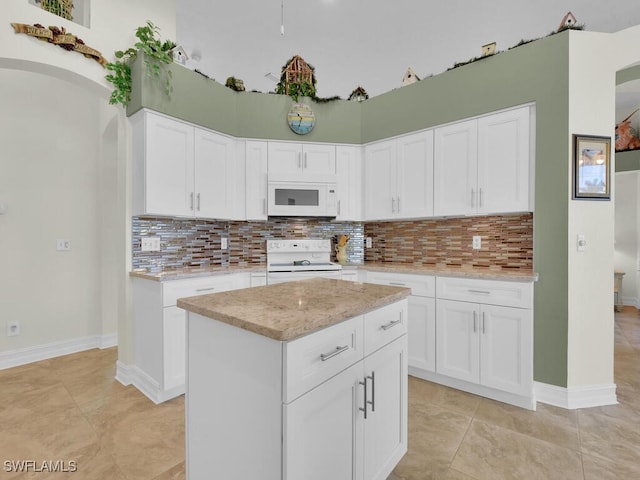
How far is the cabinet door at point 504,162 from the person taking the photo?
2.53 m

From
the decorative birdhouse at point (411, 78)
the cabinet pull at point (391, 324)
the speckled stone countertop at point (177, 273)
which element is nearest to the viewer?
the cabinet pull at point (391, 324)

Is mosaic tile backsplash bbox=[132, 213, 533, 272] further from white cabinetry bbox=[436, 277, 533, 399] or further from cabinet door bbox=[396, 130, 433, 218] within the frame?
white cabinetry bbox=[436, 277, 533, 399]

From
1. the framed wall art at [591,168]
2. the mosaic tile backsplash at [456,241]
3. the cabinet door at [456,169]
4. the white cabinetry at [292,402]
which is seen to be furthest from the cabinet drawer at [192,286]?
the framed wall art at [591,168]

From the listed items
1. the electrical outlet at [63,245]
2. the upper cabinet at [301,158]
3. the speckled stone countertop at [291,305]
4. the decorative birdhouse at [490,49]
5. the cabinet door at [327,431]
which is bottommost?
the cabinet door at [327,431]

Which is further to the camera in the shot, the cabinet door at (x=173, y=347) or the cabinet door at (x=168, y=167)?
the cabinet door at (x=168, y=167)

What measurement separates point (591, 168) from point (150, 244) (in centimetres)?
370

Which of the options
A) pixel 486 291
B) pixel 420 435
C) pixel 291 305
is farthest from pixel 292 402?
pixel 486 291

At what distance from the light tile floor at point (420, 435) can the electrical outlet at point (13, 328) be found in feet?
1.66

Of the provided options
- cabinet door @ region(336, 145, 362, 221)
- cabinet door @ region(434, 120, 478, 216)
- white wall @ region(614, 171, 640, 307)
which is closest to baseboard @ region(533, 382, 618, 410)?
cabinet door @ region(434, 120, 478, 216)

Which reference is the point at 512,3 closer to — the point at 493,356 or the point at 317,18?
the point at 317,18

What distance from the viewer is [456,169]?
2883mm

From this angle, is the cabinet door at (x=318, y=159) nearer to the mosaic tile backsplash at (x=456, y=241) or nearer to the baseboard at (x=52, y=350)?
the mosaic tile backsplash at (x=456, y=241)

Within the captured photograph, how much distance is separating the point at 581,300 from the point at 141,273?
3.46 meters

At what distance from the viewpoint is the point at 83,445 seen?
1.91 meters
